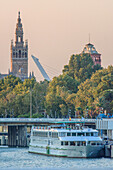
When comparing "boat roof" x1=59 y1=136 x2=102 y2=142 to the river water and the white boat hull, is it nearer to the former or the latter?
the white boat hull

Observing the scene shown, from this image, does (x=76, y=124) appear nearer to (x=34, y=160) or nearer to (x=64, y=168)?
(x=34, y=160)

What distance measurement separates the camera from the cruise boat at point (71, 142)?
Result: 487ft

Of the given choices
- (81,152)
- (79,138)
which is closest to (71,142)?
(79,138)

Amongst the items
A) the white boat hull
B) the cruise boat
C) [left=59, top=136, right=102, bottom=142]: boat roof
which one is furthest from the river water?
[left=59, top=136, right=102, bottom=142]: boat roof

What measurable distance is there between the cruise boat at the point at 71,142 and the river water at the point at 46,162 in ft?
6.94

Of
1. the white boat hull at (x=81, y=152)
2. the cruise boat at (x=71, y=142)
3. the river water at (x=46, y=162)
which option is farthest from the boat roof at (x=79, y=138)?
the river water at (x=46, y=162)

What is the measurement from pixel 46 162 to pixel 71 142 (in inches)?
375

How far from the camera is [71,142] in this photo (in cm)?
15050

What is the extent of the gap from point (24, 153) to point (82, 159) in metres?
21.1

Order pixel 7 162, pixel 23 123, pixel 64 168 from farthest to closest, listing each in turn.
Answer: pixel 23 123 < pixel 7 162 < pixel 64 168

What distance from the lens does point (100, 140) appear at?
152 meters

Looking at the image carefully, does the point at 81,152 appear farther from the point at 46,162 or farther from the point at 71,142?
the point at 46,162

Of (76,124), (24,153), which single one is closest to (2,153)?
(24,153)

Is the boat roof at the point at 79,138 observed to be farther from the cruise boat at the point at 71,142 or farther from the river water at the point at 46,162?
the river water at the point at 46,162
